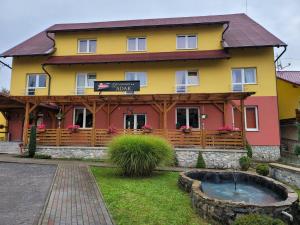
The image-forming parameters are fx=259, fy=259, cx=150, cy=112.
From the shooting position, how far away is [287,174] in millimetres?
10430

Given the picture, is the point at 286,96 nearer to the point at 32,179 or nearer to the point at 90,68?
the point at 90,68

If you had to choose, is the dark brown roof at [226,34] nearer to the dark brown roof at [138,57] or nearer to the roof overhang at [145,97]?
the dark brown roof at [138,57]

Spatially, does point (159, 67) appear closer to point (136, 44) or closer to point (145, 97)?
point (136, 44)

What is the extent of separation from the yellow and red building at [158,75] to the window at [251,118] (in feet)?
0.21

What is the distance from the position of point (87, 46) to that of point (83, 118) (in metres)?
5.72

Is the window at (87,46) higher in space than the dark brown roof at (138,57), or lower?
higher

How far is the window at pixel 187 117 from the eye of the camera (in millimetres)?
18219

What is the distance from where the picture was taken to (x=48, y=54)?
1958 centimetres

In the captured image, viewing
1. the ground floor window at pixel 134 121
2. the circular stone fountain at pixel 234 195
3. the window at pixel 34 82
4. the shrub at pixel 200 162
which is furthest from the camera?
the window at pixel 34 82

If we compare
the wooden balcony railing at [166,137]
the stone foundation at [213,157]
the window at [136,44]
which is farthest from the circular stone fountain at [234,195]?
the window at [136,44]

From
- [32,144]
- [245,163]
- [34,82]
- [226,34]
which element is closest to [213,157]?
[245,163]

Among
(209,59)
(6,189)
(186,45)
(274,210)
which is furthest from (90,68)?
(274,210)

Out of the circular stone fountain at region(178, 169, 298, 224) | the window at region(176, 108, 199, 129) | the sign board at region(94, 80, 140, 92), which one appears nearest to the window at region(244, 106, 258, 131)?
the window at region(176, 108, 199, 129)

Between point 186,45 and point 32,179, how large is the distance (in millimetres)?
14315
